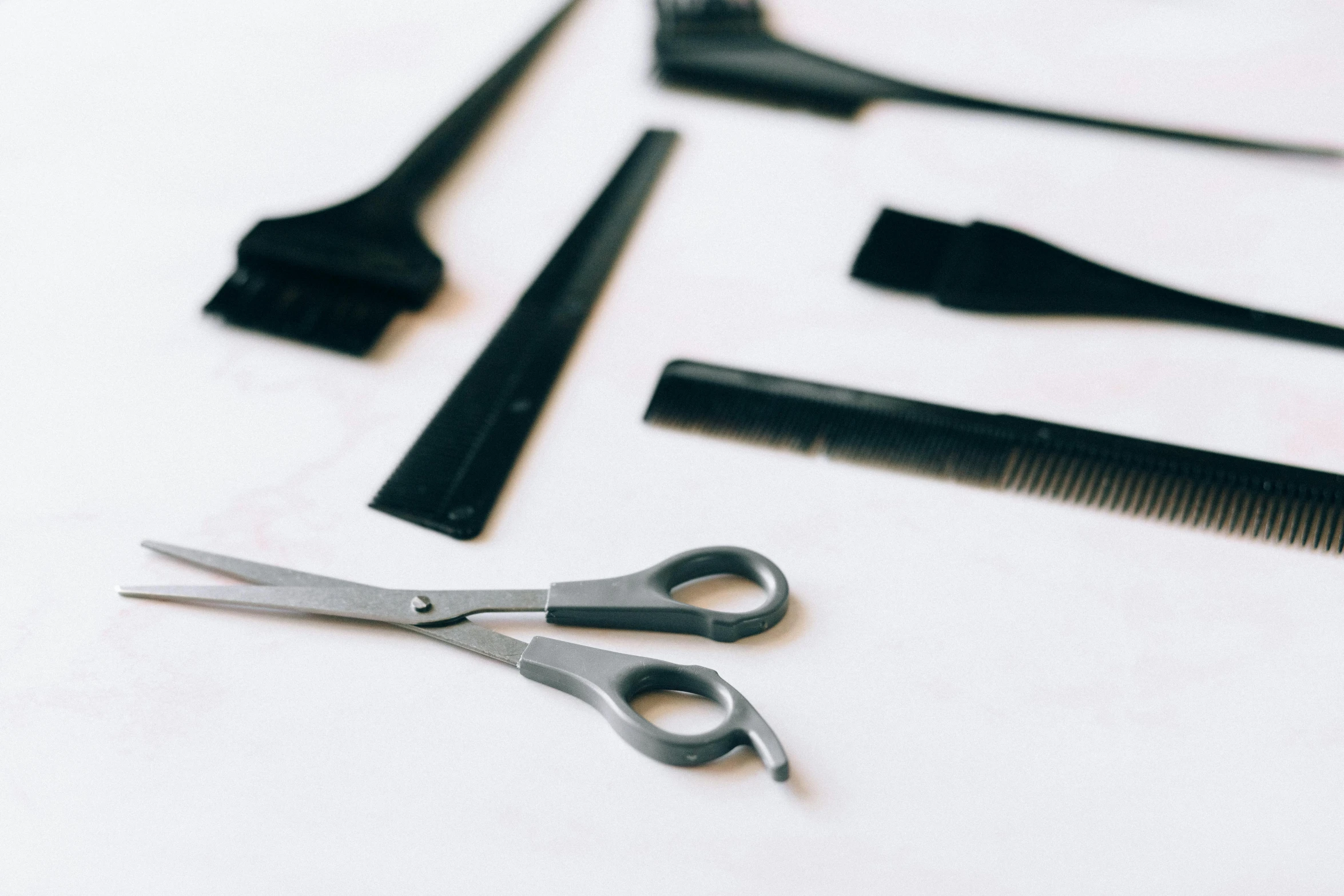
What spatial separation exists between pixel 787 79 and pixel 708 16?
0.16 m

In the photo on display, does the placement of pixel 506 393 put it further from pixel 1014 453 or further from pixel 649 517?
pixel 1014 453

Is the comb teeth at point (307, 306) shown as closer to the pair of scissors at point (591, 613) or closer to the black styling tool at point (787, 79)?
the pair of scissors at point (591, 613)

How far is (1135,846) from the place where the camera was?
550mm

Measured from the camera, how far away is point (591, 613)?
63cm

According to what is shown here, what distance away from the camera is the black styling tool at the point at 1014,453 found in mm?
708

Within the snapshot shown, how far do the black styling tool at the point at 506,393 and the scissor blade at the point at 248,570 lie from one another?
0.26ft

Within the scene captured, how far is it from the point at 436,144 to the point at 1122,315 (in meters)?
0.66

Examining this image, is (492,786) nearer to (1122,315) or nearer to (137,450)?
(137,450)

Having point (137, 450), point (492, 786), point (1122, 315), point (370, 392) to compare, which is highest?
point (1122, 315)

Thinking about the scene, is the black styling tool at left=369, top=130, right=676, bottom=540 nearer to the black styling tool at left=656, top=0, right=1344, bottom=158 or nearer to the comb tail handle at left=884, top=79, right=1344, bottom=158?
the black styling tool at left=656, top=0, right=1344, bottom=158

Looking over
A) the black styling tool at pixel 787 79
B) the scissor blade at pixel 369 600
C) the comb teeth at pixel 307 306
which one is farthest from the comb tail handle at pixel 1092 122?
the scissor blade at pixel 369 600

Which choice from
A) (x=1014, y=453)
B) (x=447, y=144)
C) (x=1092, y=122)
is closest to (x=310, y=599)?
(x=1014, y=453)

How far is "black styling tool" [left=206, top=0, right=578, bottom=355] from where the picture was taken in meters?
0.85

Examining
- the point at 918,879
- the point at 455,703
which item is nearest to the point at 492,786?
the point at 455,703
